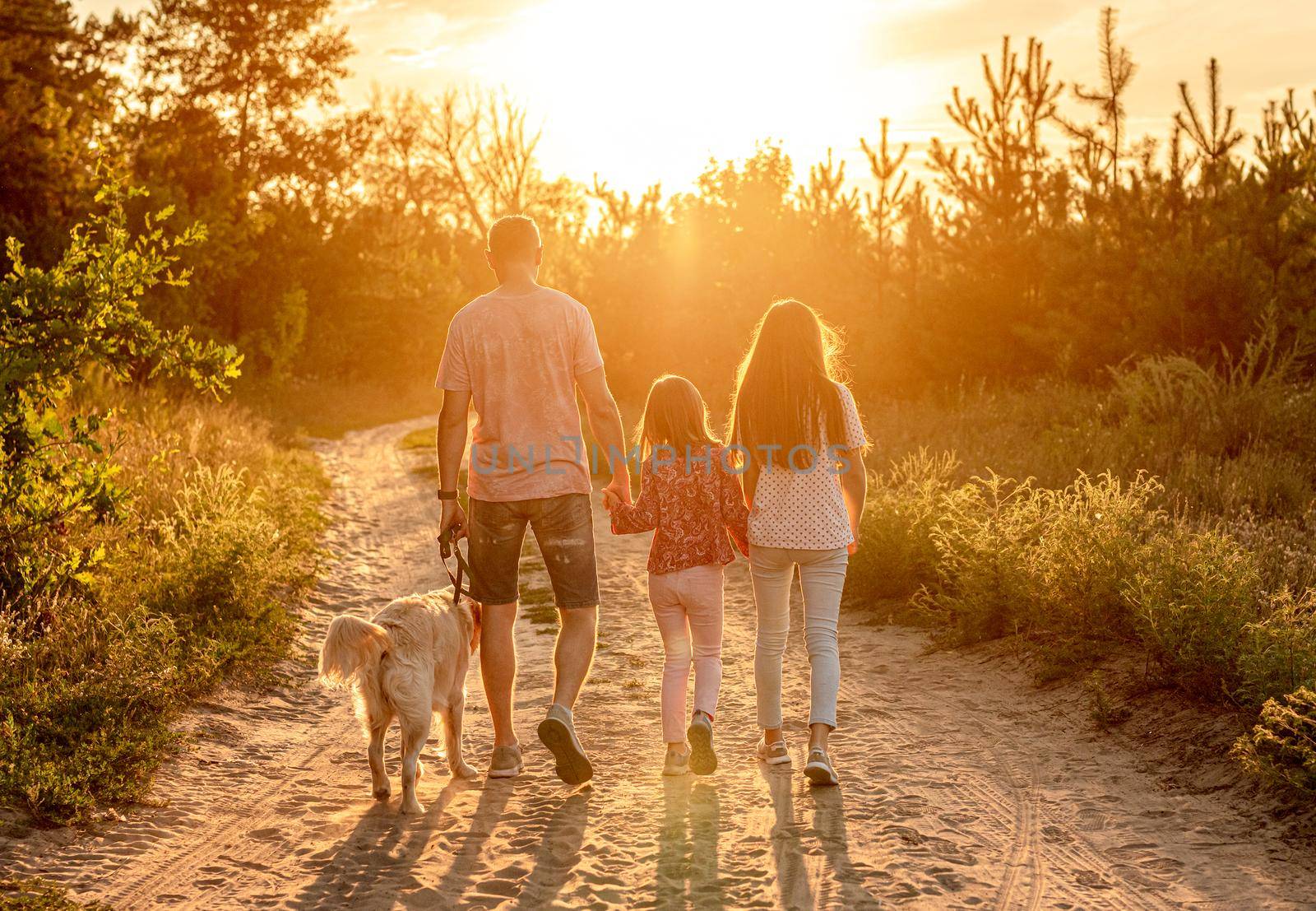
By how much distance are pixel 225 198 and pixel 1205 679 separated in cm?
2745

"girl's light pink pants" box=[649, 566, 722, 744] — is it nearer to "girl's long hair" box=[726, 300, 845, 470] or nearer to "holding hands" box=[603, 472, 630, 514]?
"holding hands" box=[603, 472, 630, 514]

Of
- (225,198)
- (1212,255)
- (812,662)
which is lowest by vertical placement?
(812,662)

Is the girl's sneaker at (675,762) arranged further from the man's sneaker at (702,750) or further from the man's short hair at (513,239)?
the man's short hair at (513,239)

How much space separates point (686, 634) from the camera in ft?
18.7

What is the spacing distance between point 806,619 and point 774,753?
0.72m

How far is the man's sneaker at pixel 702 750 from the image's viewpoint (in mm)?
5379

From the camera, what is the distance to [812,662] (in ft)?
18.0

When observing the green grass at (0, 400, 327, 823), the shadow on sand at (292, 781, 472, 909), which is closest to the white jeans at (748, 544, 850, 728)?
the shadow on sand at (292, 781, 472, 909)

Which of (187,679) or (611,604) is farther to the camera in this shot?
(611,604)

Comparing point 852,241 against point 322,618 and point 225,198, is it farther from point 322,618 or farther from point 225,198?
point 322,618

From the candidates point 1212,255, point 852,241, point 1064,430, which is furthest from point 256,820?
point 852,241

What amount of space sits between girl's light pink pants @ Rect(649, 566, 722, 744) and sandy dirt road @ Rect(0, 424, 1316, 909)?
353 mm

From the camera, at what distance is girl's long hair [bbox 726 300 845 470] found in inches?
214

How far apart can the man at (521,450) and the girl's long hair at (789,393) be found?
71 centimetres
